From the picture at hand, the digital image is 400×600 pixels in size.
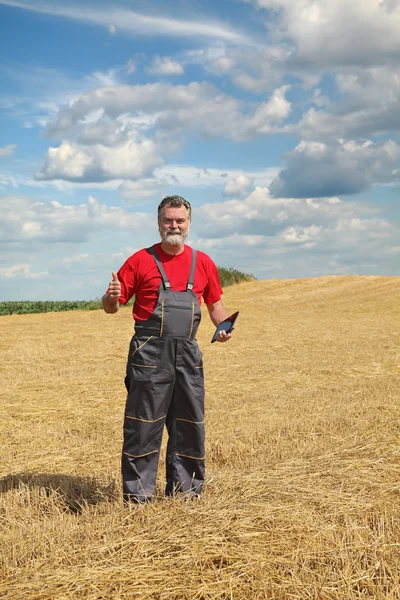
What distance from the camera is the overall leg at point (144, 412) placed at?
421 centimetres

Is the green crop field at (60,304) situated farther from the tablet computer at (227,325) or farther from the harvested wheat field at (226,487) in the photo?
the tablet computer at (227,325)

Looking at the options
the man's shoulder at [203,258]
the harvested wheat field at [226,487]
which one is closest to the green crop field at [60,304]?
the harvested wheat field at [226,487]

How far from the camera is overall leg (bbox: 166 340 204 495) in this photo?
168 inches

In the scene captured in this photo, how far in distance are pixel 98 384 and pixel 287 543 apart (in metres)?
5.93

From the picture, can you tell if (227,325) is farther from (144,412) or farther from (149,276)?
(144,412)

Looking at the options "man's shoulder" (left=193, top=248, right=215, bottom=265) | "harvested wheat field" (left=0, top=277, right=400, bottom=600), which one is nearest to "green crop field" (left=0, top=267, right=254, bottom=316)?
"harvested wheat field" (left=0, top=277, right=400, bottom=600)

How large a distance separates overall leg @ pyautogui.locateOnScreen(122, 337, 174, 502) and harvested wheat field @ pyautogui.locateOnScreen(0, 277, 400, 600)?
0.20 meters

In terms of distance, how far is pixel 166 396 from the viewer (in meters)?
4.30

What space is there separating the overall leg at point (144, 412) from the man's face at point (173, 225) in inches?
27.4

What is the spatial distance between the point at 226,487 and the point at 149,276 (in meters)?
1.63

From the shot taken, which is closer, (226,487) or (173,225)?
(173,225)

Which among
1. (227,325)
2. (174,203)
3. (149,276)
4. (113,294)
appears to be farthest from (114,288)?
(227,325)

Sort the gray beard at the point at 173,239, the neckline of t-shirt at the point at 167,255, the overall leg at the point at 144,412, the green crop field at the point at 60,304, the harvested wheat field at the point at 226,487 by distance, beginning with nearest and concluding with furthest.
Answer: the harvested wheat field at the point at 226,487
the overall leg at the point at 144,412
the gray beard at the point at 173,239
the neckline of t-shirt at the point at 167,255
the green crop field at the point at 60,304

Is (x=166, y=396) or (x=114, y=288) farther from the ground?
(x=114, y=288)
